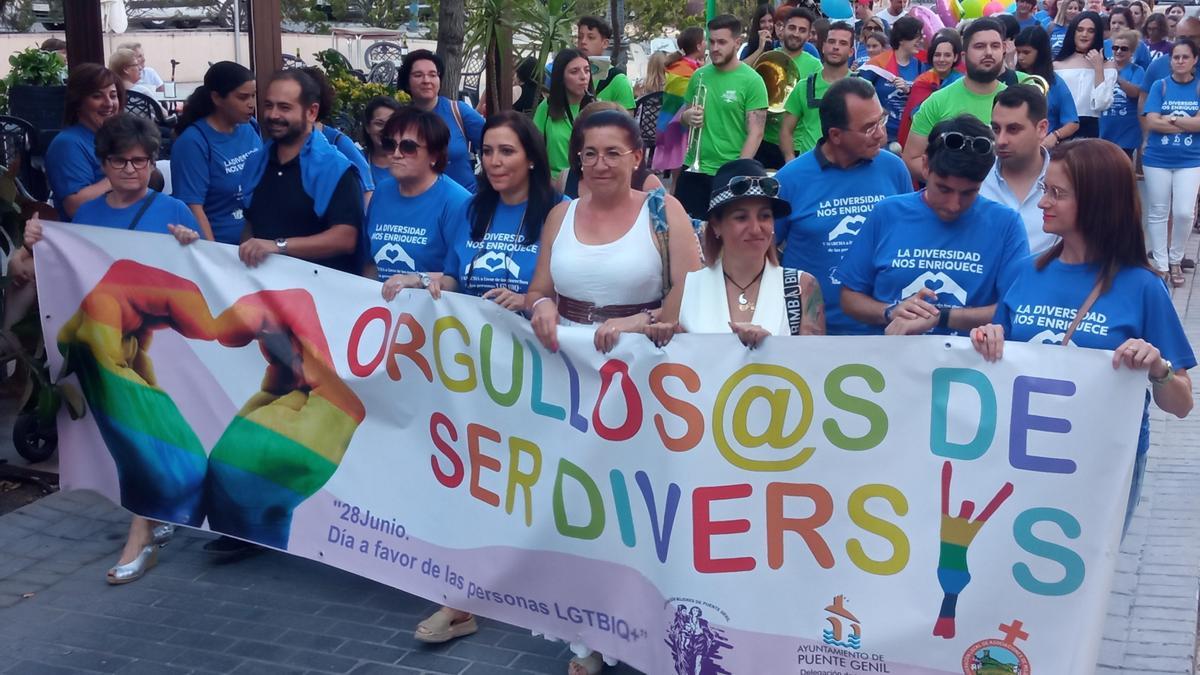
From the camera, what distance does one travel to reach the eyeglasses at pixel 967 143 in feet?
14.1

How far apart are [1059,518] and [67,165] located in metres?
5.14

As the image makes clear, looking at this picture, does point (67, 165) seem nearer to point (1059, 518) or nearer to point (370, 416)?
point (370, 416)

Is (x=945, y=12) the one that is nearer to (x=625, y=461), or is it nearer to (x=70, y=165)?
(x=70, y=165)

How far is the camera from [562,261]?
461cm

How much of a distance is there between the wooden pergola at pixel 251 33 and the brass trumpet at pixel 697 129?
2788mm

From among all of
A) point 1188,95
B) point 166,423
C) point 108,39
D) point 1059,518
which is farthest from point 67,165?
point 108,39

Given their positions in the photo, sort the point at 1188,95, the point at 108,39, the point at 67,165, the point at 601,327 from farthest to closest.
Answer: the point at 108,39 → the point at 1188,95 → the point at 67,165 → the point at 601,327

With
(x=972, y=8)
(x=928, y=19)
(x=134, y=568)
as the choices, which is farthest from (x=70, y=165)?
(x=972, y=8)

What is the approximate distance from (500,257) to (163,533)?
211 centimetres

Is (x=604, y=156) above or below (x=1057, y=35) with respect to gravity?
below

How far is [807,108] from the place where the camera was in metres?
9.34

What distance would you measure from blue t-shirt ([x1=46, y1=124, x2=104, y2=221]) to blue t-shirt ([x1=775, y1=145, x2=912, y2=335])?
356 centimetres

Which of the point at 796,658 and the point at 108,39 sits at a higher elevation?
the point at 108,39

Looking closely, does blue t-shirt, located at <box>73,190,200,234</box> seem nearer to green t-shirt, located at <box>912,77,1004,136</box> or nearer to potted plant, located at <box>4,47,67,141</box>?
green t-shirt, located at <box>912,77,1004,136</box>
